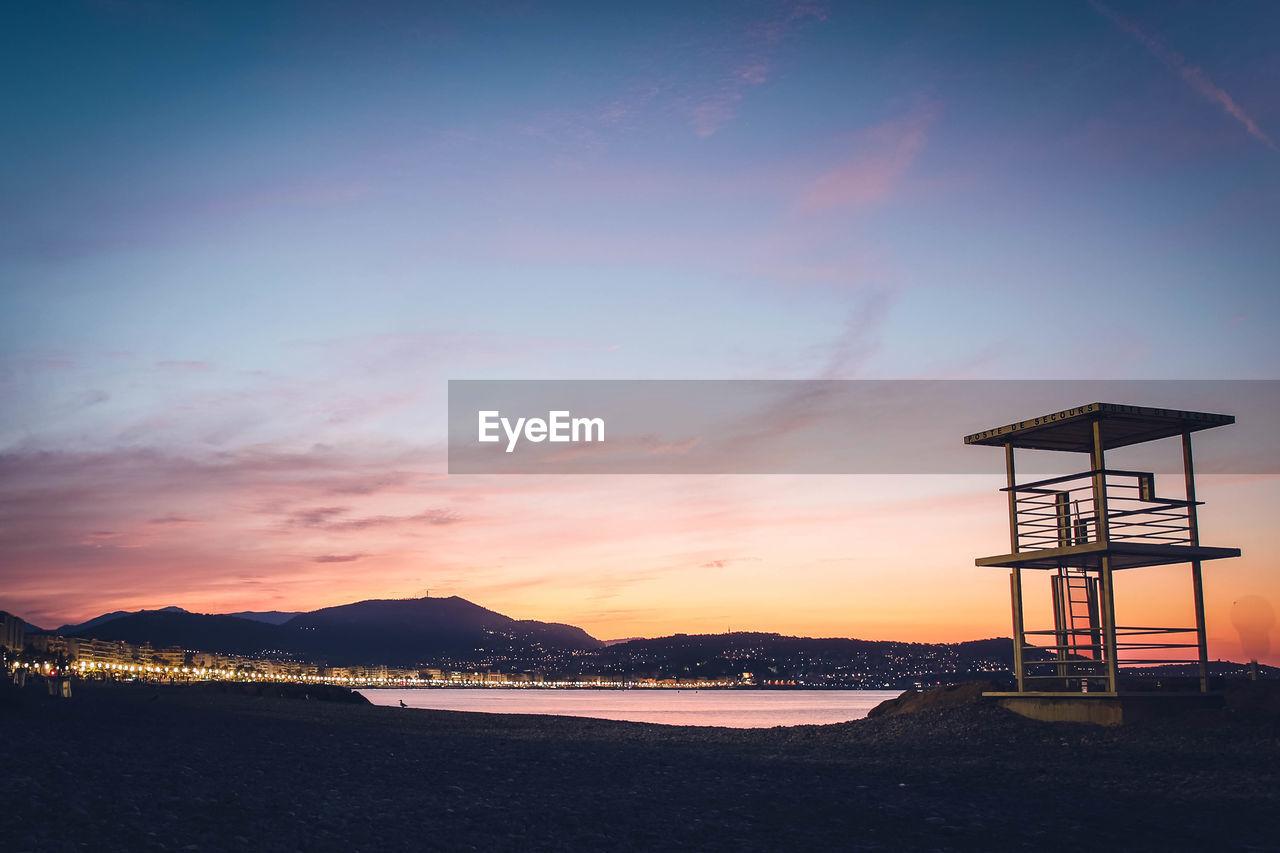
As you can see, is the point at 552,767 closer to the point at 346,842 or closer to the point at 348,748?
the point at 348,748

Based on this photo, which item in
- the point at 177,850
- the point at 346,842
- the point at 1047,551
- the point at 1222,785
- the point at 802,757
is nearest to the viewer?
the point at 177,850

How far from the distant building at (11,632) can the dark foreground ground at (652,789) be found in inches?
6148

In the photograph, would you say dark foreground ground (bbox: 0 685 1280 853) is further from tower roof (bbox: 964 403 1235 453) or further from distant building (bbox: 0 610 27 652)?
distant building (bbox: 0 610 27 652)

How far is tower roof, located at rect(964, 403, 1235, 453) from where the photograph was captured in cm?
2162

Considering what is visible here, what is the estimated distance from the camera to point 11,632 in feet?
536

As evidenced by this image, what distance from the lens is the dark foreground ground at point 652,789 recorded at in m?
11.8

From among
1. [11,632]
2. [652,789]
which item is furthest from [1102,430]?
[11,632]

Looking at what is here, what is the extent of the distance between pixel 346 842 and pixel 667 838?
370 cm

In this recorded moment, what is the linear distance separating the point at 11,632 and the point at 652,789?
181 metres

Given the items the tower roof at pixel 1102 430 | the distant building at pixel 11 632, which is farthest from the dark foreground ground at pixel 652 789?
the distant building at pixel 11 632

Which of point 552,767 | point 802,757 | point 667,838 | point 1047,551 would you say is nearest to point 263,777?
point 552,767

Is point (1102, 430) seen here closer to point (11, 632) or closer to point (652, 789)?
point (652, 789)

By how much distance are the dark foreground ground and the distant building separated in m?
156

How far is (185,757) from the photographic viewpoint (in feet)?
57.8
